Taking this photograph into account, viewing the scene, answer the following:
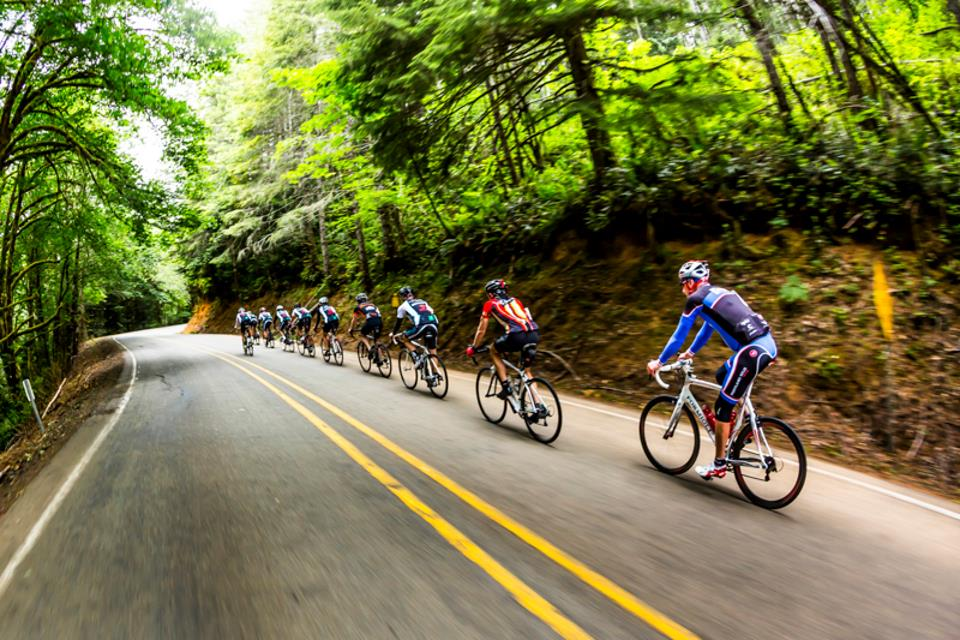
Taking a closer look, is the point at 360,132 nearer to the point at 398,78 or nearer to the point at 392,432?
the point at 398,78

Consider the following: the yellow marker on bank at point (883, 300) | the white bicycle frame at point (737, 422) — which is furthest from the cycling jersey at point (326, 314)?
the yellow marker on bank at point (883, 300)

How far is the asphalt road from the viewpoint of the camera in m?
2.88

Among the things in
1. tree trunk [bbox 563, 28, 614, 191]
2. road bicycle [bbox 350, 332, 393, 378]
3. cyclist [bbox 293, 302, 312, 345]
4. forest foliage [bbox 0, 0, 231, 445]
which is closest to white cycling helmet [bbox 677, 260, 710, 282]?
tree trunk [bbox 563, 28, 614, 191]

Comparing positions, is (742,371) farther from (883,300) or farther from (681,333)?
(883,300)

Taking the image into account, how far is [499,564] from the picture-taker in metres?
3.39

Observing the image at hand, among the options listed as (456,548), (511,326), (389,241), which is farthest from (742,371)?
(389,241)

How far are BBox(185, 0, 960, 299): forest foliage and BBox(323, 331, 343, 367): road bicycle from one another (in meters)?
4.58

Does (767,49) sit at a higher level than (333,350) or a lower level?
higher

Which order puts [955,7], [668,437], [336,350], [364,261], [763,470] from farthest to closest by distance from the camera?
[364,261] → [336,350] → [955,7] → [668,437] → [763,470]

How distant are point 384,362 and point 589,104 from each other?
7236mm

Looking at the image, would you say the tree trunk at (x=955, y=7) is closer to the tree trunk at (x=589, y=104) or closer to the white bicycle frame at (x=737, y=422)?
the tree trunk at (x=589, y=104)

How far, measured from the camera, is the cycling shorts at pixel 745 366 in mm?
4344

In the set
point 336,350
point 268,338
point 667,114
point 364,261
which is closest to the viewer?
point 667,114

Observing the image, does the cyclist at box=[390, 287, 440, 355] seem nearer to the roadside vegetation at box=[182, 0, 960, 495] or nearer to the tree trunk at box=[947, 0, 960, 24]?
the roadside vegetation at box=[182, 0, 960, 495]
